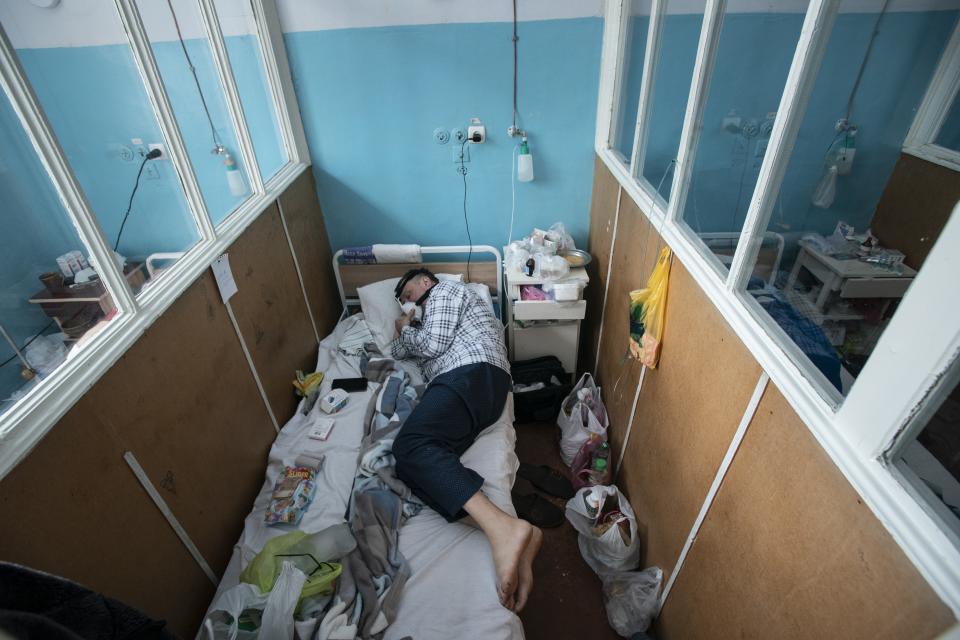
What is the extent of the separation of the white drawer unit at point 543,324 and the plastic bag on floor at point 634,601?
3.78 feet

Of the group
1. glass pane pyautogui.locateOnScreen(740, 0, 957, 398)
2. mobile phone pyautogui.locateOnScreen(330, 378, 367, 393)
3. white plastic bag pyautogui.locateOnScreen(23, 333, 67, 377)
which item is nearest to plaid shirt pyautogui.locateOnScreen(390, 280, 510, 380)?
mobile phone pyautogui.locateOnScreen(330, 378, 367, 393)

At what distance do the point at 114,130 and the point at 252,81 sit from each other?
0.81 meters

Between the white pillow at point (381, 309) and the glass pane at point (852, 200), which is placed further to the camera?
Result: the white pillow at point (381, 309)

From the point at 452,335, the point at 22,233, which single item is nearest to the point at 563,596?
the point at 452,335

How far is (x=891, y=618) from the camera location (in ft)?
2.15

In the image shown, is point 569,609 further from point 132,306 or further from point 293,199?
point 293,199

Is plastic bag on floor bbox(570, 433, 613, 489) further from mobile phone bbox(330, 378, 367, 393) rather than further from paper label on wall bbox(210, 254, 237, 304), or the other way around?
paper label on wall bbox(210, 254, 237, 304)

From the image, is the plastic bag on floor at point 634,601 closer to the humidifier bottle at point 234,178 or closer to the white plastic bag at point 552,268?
the white plastic bag at point 552,268

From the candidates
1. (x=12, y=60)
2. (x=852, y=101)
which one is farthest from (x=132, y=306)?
(x=852, y=101)

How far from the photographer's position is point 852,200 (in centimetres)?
174

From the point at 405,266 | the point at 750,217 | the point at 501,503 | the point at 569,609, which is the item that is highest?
the point at 750,217

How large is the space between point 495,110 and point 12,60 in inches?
75.0

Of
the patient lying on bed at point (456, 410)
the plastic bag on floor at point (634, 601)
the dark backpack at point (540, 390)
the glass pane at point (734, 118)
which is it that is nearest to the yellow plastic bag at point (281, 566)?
the patient lying on bed at point (456, 410)

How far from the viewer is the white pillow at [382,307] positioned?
254 cm
